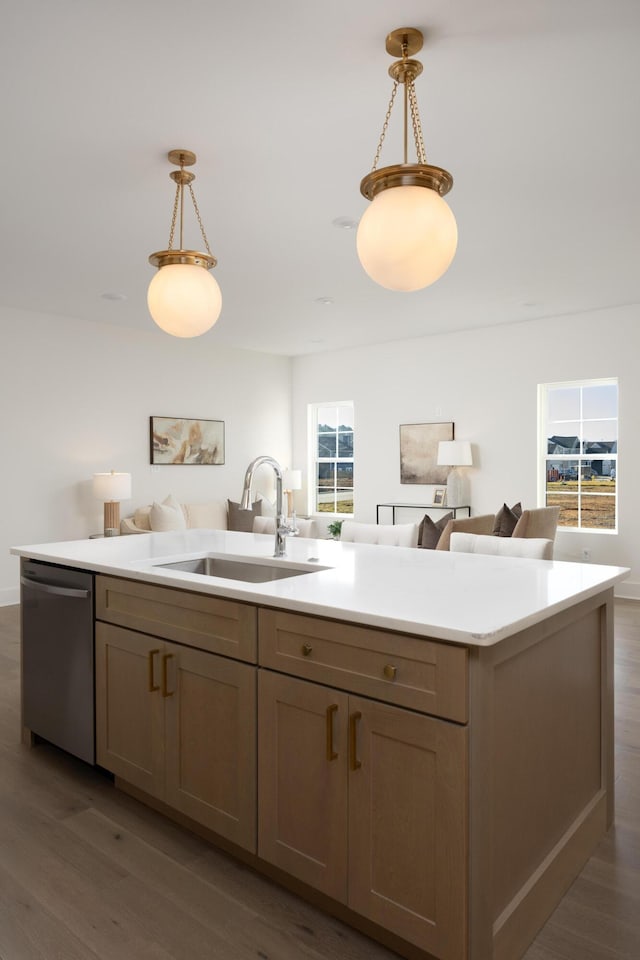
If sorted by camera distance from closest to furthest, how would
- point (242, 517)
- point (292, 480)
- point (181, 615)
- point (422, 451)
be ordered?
point (181, 615) < point (242, 517) < point (422, 451) < point (292, 480)

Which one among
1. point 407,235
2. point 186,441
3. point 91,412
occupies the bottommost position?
point 186,441

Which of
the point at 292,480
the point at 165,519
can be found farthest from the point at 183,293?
Result: the point at 292,480

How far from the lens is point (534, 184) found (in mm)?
3383

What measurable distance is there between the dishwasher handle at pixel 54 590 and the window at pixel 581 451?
5.19 metres

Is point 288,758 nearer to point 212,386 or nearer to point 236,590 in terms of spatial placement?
point 236,590

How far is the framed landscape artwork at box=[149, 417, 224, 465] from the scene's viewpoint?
23.4 feet

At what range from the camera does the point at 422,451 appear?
748 cm

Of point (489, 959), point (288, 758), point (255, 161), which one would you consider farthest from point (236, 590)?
point (255, 161)

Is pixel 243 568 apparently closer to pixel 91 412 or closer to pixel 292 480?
pixel 91 412

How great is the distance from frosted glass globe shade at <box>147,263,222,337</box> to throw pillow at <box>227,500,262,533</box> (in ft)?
14.4

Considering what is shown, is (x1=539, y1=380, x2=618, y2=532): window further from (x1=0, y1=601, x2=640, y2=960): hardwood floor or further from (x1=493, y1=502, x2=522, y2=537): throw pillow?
(x1=0, y1=601, x2=640, y2=960): hardwood floor

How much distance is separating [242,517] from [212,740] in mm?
5052

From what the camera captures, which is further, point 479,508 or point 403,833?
point 479,508

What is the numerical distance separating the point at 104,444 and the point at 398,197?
5.33 meters
